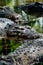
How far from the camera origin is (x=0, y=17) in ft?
Answer: 4.94

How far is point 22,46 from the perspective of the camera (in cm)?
129

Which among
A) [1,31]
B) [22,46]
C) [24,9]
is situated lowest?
[22,46]

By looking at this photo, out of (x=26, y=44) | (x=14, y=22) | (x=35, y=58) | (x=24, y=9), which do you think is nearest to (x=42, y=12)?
(x=24, y=9)

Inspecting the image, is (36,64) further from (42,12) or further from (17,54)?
(42,12)

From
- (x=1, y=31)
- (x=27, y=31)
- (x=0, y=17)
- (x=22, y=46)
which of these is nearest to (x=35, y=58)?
(x=22, y=46)

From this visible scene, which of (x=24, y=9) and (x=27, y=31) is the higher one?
(x=24, y=9)

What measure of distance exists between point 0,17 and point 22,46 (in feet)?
1.29

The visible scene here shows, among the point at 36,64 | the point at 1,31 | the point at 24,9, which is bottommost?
the point at 36,64

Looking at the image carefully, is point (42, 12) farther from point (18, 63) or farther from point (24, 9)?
point (18, 63)

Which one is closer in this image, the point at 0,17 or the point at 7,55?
the point at 7,55

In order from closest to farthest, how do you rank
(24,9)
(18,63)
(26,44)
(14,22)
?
(18,63) < (26,44) < (14,22) < (24,9)

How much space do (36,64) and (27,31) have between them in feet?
1.00


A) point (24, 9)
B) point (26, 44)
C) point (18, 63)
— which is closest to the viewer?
point (18, 63)

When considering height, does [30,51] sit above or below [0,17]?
below
